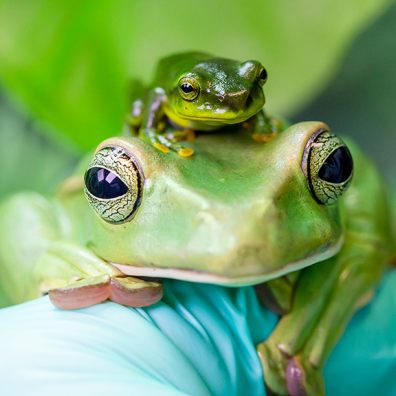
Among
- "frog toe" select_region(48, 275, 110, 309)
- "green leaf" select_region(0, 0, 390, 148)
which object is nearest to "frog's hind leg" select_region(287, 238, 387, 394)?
"frog toe" select_region(48, 275, 110, 309)

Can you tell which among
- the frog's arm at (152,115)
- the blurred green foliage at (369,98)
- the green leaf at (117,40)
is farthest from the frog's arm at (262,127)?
the blurred green foliage at (369,98)

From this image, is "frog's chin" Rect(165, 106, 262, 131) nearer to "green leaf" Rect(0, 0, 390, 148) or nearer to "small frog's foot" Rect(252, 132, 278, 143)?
"small frog's foot" Rect(252, 132, 278, 143)

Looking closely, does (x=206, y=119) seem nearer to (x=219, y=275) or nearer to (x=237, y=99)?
(x=237, y=99)

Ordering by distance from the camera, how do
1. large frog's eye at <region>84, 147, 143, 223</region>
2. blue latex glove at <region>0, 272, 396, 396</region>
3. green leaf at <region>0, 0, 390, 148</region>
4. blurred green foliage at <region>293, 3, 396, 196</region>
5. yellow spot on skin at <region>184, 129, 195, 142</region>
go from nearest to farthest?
blue latex glove at <region>0, 272, 396, 396</region>
large frog's eye at <region>84, 147, 143, 223</region>
yellow spot on skin at <region>184, 129, 195, 142</region>
green leaf at <region>0, 0, 390, 148</region>
blurred green foliage at <region>293, 3, 396, 196</region>

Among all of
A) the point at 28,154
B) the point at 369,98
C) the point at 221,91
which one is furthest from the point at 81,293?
the point at 369,98

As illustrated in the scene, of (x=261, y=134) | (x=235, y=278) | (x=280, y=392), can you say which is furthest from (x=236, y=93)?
(x=280, y=392)

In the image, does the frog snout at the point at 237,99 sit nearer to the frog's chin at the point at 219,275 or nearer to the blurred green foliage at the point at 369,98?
the frog's chin at the point at 219,275

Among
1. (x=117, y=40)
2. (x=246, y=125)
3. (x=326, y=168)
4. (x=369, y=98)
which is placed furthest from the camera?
(x=369, y=98)
